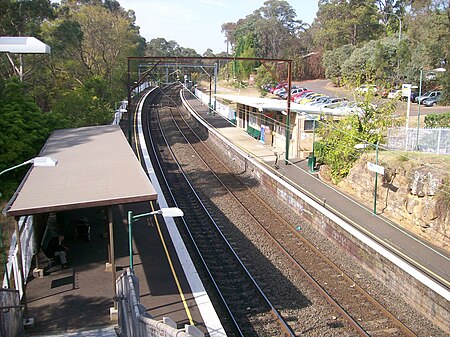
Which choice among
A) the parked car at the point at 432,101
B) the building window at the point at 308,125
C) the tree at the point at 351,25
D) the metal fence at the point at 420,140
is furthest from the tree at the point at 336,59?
the metal fence at the point at 420,140

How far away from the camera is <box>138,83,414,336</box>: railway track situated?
36.5ft

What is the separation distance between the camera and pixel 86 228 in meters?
14.2

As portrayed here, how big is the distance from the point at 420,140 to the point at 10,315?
15762mm

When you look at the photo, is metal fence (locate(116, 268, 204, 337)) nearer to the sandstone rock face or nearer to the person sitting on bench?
the person sitting on bench

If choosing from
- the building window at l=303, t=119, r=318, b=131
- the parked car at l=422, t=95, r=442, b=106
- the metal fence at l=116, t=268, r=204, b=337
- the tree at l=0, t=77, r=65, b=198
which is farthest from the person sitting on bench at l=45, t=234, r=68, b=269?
the parked car at l=422, t=95, r=442, b=106

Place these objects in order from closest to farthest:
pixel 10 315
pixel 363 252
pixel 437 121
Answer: pixel 10 315 < pixel 363 252 < pixel 437 121

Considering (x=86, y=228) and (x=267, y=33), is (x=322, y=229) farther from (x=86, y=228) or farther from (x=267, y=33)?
(x=267, y=33)

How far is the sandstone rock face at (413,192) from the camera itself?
1402cm

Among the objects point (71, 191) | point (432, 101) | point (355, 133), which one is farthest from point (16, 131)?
point (432, 101)

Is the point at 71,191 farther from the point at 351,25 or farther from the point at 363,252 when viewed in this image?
the point at 351,25

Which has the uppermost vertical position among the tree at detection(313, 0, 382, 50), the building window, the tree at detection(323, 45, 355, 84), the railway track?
the tree at detection(313, 0, 382, 50)

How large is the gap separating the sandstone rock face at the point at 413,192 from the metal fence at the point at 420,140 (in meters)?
1.55

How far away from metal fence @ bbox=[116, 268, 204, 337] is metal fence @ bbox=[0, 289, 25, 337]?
190 centimetres

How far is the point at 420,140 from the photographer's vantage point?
18562 millimetres
